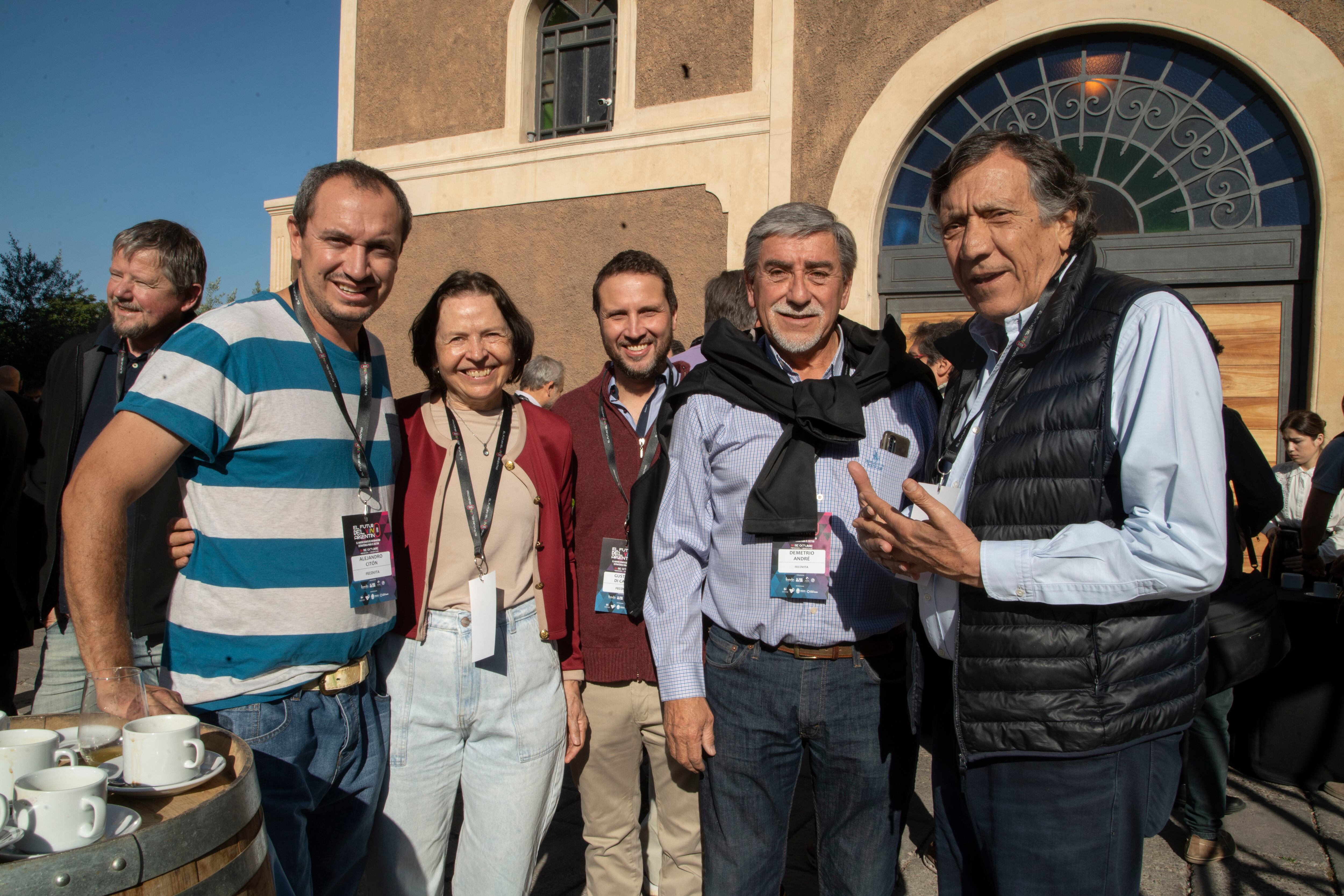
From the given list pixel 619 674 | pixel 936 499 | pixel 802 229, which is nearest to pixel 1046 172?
pixel 802 229

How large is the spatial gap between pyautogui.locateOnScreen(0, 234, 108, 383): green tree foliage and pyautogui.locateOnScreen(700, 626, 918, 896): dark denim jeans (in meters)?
30.5

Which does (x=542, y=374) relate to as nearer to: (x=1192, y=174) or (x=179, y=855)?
(x=179, y=855)

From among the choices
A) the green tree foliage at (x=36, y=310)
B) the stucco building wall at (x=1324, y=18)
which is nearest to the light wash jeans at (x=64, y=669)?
the stucco building wall at (x=1324, y=18)

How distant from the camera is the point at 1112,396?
63.7 inches

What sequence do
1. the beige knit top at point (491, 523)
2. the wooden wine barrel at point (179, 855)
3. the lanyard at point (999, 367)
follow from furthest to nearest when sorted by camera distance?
the beige knit top at point (491, 523), the lanyard at point (999, 367), the wooden wine barrel at point (179, 855)

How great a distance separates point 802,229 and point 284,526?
5.15ft

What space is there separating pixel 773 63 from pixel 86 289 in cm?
3274

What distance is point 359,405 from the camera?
2.12 meters

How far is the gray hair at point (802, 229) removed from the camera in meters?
2.34

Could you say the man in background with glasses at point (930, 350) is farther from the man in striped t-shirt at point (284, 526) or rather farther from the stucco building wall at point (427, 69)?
the stucco building wall at point (427, 69)

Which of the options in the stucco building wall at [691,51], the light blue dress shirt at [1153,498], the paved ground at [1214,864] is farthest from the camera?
the stucco building wall at [691,51]

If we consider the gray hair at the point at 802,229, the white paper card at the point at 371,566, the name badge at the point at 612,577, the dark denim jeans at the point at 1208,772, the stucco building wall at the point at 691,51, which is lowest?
the dark denim jeans at the point at 1208,772

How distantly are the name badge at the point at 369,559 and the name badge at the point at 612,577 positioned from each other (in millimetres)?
763

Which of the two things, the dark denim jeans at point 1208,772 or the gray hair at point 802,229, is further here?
the dark denim jeans at point 1208,772
